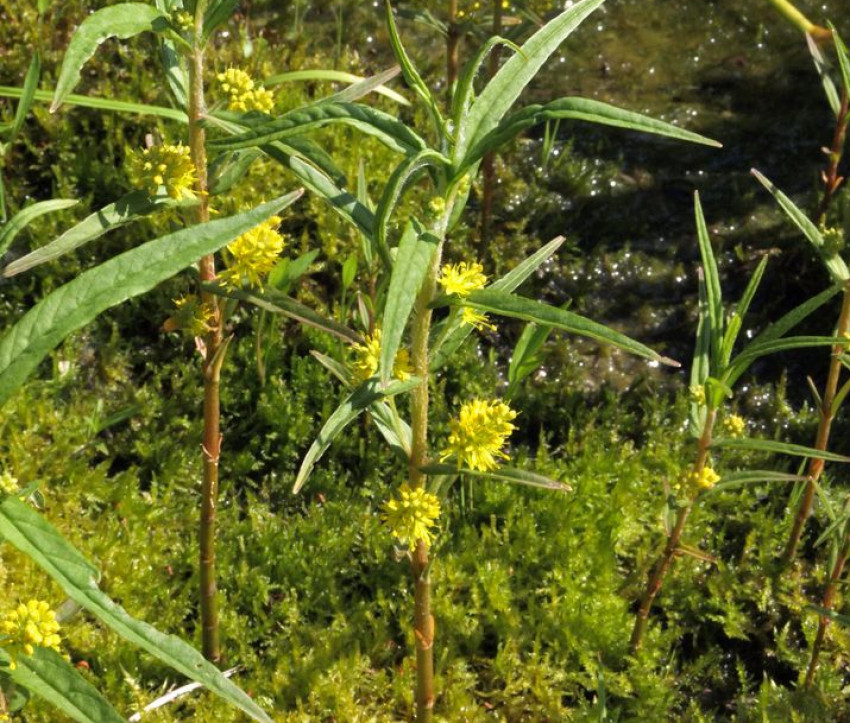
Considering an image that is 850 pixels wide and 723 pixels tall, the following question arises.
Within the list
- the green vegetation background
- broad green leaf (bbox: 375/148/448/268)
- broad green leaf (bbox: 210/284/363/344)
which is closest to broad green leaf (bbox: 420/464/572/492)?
broad green leaf (bbox: 210/284/363/344)

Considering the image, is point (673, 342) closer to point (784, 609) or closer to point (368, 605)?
point (784, 609)

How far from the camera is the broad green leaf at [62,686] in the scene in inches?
69.6

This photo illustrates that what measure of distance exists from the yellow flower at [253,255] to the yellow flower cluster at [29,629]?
84 centimetres

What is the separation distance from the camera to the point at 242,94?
245cm

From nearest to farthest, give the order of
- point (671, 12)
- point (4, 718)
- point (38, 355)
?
point (38, 355) < point (4, 718) < point (671, 12)

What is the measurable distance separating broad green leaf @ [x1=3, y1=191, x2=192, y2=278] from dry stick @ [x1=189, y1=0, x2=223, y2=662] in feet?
0.43

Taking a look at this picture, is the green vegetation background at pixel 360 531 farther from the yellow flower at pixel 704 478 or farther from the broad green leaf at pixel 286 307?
the broad green leaf at pixel 286 307

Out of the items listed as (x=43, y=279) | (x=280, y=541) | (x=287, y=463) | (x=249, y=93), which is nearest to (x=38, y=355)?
(x=249, y=93)

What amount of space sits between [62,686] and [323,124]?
1098 mm

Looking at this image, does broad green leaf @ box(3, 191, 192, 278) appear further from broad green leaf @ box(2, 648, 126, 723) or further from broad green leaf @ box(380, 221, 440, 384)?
broad green leaf @ box(2, 648, 126, 723)

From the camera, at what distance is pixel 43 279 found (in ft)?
13.9

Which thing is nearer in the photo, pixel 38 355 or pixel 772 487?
pixel 38 355

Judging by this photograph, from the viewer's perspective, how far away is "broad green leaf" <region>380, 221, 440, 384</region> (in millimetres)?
1841

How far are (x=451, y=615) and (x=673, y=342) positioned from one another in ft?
5.68
